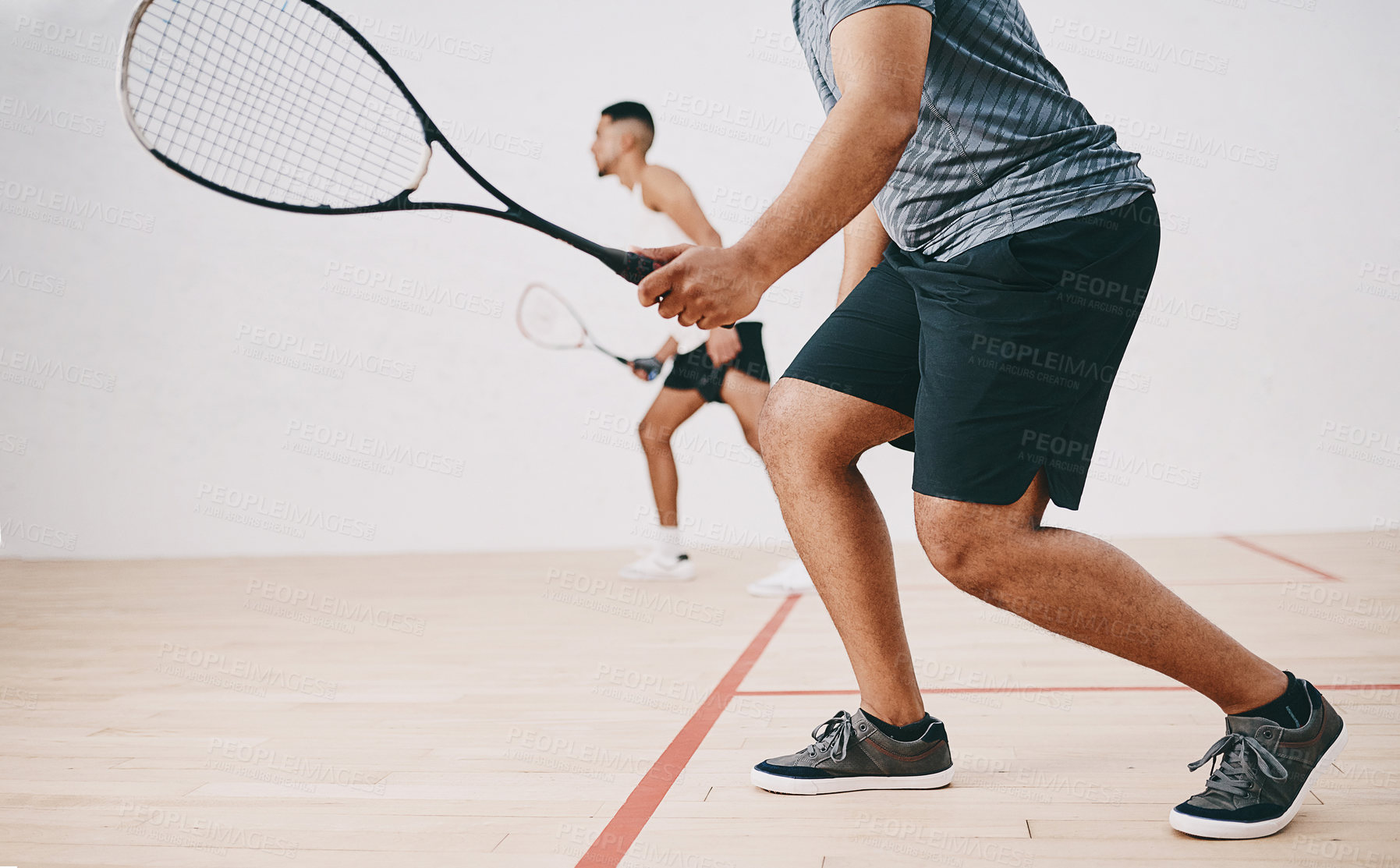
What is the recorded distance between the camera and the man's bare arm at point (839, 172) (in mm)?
832

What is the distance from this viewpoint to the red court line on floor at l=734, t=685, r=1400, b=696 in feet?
5.35

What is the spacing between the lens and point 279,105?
7.93ft


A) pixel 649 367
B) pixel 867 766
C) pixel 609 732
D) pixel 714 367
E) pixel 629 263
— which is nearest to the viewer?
pixel 629 263

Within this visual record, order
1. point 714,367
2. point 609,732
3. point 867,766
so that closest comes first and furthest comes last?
1. point 867,766
2. point 609,732
3. point 714,367

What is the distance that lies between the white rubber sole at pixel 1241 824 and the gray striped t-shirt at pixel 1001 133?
569mm

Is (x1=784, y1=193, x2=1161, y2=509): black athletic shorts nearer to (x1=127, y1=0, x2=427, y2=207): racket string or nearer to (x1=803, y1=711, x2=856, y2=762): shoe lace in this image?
(x1=803, y1=711, x2=856, y2=762): shoe lace

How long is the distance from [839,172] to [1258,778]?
27.1 inches

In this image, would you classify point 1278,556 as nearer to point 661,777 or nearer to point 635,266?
point 661,777

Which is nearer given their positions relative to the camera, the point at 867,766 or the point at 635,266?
the point at 635,266

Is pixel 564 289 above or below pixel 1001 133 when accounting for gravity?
below

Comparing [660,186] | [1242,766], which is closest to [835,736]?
[1242,766]

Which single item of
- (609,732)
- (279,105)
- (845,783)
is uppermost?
(279,105)

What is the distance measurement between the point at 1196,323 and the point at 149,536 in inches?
155

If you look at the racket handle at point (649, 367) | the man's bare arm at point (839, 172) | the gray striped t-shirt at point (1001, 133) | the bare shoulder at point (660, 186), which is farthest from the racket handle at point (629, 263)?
the racket handle at point (649, 367)
